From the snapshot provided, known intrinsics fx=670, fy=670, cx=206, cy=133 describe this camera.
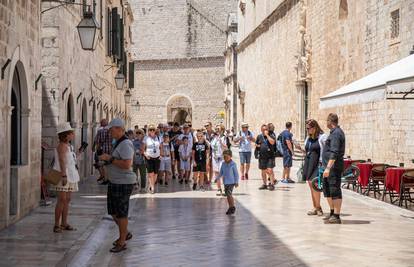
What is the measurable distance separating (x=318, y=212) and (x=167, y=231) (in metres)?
2.85

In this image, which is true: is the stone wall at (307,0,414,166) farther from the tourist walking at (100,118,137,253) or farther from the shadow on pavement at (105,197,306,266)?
the tourist walking at (100,118,137,253)

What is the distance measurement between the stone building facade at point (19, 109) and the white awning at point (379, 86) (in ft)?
16.9

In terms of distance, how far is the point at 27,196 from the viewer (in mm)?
10352

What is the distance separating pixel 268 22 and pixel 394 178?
76.8ft

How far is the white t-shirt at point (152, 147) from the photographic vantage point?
14.6 meters

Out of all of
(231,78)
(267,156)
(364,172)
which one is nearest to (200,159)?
(267,156)

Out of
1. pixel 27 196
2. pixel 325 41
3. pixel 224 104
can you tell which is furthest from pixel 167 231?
pixel 224 104

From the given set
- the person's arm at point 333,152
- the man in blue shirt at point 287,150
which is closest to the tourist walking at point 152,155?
the man in blue shirt at point 287,150

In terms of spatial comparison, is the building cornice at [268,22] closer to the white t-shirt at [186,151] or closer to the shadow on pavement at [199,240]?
the white t-shirt at [186,151]

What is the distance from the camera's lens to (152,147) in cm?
1468

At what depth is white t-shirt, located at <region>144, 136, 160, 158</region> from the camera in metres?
14.6

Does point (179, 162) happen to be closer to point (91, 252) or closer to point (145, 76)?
point (91, 252)

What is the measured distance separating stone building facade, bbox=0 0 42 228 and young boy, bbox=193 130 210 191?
15.9ft

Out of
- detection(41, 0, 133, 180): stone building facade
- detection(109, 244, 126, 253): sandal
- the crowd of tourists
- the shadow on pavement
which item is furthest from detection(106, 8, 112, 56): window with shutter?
detection(109, 244, 126, 253): sandal
